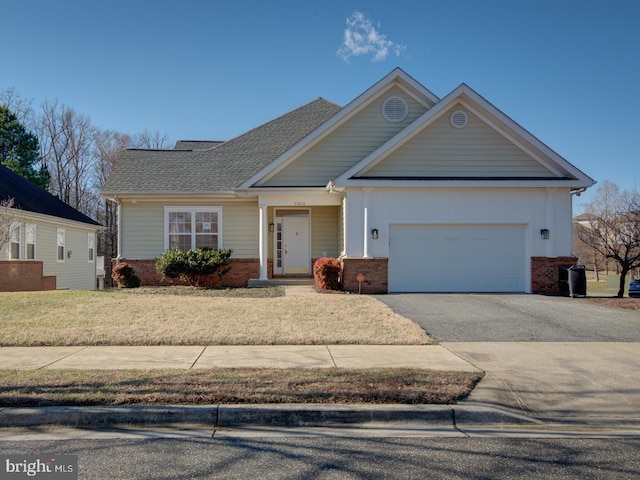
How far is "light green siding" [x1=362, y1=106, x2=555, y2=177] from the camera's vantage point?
1554cm

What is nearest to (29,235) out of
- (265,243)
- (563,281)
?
(265,243)

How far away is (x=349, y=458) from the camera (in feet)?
14.0

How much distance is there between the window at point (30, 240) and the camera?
2220 cm

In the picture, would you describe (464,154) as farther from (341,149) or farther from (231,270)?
(231,270)

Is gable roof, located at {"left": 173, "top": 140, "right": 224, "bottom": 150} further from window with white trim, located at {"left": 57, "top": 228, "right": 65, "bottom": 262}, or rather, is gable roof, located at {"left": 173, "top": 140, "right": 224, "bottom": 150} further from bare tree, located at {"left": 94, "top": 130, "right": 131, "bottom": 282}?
bare tree, located at {"left": 94, "top": 130, "right": 131, "bottom": 282}

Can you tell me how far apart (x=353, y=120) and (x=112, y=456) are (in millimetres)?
14821

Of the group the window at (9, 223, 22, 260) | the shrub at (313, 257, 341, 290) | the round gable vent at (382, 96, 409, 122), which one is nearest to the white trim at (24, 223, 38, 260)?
the window at (9, 223, 22, 260)

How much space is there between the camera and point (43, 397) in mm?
5340

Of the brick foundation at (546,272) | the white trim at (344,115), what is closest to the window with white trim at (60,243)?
the white trim at (344,115)

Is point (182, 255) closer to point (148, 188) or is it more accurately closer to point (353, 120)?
point (148, 188)

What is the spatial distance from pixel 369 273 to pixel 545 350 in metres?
7.38

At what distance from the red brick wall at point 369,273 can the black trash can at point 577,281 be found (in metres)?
5.40

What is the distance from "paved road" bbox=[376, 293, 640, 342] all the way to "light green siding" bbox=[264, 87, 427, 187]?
5.39 m

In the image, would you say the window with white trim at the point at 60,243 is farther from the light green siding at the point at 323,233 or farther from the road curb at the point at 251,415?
the road curb at the point at 251,415
